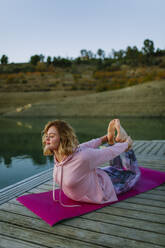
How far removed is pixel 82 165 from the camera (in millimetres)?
2172

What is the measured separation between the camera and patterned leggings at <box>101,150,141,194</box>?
261 centimetres

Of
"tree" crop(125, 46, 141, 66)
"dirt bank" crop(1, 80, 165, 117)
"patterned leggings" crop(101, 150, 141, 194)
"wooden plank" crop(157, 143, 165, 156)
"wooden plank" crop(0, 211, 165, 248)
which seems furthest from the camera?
"tree" crop(125, 46, 141, 66)

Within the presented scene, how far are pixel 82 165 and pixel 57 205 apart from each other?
560mm

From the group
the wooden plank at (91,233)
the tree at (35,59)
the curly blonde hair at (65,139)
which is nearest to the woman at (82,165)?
the curly blonde hair at (65,139)

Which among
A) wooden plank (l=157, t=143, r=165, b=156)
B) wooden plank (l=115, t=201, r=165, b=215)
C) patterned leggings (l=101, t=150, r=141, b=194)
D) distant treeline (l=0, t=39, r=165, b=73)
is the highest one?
distant treeline (l=0, t=39, r=165, b=73)

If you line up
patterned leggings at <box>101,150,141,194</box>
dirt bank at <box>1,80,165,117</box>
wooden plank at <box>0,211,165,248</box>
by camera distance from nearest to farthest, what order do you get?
wooden plank at <box>0,211,165,248</box>
patterned leggings at <box>101,150,141,194</box>
dirt bank at <box>1,80,165,117</box>

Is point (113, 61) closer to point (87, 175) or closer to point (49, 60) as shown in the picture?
point (49, 60)

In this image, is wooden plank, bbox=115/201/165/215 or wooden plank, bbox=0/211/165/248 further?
wooden plank, bbox=115/201/165/215

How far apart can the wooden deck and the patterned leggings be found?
0.17 m

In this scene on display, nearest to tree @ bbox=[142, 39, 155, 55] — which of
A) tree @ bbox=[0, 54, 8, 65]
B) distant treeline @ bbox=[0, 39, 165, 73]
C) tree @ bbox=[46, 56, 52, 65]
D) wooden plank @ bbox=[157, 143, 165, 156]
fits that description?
distant treeline @ bbox=[0, 39, 165, 73]

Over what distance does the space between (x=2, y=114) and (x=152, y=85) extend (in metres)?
15.4

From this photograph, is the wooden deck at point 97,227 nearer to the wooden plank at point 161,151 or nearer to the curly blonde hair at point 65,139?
the curly blonde hair at point 65,139

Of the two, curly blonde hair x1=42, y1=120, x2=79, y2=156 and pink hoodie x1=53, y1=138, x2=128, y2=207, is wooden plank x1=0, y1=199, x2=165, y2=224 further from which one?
curly blonde hair x1=42, y1=120, x2=79, y2=156

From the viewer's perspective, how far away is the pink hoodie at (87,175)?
7.11 ft
